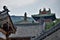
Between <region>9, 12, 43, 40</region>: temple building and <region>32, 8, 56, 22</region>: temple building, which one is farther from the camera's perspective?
<region>32, 8, 56, 22</region>: temple building

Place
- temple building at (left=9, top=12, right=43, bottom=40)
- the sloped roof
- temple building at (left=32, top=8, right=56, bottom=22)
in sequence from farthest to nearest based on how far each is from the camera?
temple building at (left=32, top=8, right=56, bottom=22) < the sloped roof < temple building at (left=9, top=12, right=43, bottom=40)

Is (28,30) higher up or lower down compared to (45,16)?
higher up

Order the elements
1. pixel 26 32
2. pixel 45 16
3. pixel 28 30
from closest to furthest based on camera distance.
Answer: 1. pixel 26 32
2. pixel 28 30
3. pixel 45 16

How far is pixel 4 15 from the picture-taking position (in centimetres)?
1017

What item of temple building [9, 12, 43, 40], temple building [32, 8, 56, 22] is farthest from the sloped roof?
temple building [32, 8, 56, 22]

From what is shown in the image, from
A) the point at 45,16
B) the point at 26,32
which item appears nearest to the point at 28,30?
the point at 26,32

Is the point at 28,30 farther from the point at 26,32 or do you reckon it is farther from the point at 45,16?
the point at 45,16

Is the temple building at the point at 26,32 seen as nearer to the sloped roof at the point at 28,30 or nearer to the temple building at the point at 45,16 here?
the sloped roof at the point at 28,30

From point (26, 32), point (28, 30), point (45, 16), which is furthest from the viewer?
point (45, 16)

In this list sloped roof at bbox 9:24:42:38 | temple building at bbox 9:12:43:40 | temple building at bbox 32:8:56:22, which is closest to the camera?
temple building at bbox 9:12:43:40

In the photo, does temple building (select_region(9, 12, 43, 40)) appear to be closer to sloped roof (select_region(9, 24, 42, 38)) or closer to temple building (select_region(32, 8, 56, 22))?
sloped roof (select_region(9, 24, 42, 38))

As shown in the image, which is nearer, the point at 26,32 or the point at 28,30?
the point at 26,32

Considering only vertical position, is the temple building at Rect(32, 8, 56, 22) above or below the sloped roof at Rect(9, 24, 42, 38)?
below

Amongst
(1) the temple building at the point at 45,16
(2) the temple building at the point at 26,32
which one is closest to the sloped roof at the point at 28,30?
(2) the temple building at the point at 26,32
